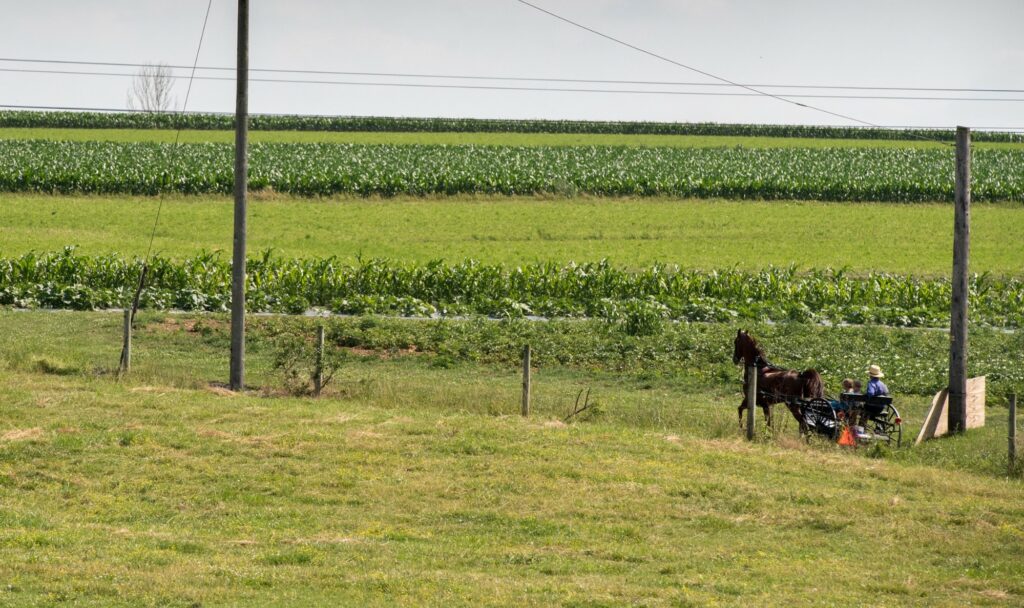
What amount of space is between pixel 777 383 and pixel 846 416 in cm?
119

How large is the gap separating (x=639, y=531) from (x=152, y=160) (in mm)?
64432

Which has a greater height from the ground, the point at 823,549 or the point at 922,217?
the point at 922,217

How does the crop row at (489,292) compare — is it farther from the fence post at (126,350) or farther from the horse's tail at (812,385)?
the horse's tail at (812,385)

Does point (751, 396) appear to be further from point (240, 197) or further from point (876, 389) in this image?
point (240, 197)

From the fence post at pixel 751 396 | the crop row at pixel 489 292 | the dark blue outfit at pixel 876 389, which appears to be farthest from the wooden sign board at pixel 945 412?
the crop row at pixel 489 292

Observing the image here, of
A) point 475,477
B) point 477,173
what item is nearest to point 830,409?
point 475,477

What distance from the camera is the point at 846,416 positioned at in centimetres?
2062

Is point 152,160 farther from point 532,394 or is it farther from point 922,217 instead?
point 532,394

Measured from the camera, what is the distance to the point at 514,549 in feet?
46.5

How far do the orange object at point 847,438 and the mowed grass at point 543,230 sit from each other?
25313mm

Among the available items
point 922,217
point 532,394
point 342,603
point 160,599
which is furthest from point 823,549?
point 922,217

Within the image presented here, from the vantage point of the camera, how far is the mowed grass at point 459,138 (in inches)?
4163

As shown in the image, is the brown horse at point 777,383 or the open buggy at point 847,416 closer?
the open buggy at point 847,416

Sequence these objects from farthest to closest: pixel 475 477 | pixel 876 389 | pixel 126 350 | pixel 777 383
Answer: pixel 126 350, pixel 777 383, pixel 876 389, pixel 475 477
